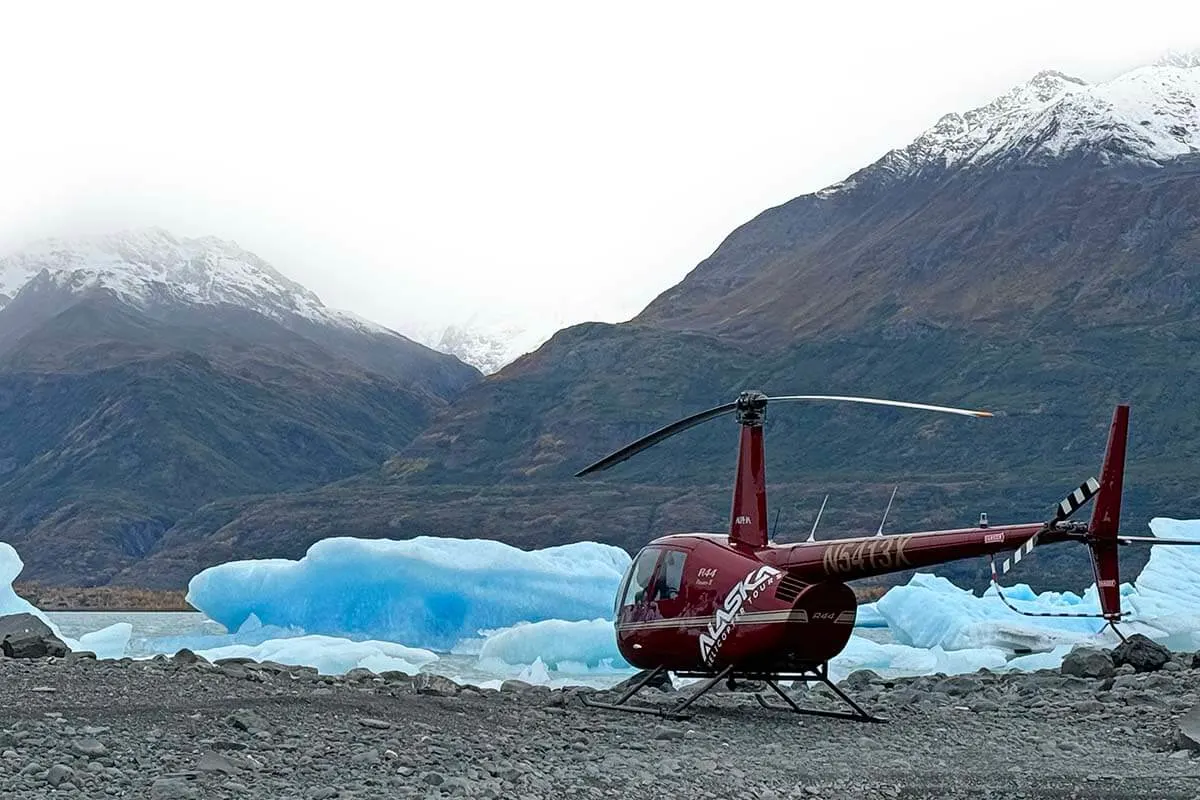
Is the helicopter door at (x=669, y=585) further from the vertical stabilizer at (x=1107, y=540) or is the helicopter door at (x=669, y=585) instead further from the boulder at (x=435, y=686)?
the vertical stabilizer at (x=1107, y=540)

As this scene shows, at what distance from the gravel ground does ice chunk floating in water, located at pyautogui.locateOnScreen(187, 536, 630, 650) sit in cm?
2168

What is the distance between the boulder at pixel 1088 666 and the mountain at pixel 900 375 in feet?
229

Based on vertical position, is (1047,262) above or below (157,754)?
above

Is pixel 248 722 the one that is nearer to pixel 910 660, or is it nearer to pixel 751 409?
pixel 751 409

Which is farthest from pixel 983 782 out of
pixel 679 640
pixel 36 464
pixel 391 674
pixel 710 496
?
pixel 36 464

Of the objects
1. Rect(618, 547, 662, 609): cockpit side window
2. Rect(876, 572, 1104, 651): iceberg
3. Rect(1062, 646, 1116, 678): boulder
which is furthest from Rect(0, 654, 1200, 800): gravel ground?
Rect(876, 572, 1104, 651): iceberg

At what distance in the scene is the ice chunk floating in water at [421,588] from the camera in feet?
121

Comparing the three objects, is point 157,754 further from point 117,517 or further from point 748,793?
point 117,517

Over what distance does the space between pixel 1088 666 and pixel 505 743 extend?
10.1 meters

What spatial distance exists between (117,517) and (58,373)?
55.8m

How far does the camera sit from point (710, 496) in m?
108

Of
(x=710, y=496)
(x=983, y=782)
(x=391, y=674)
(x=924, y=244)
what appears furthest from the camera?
(x=924, y=244)

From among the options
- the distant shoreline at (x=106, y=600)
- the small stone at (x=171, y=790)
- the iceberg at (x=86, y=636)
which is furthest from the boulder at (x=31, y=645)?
the distant shoreline at (x=106, y=600)

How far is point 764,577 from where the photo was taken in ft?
42.0
